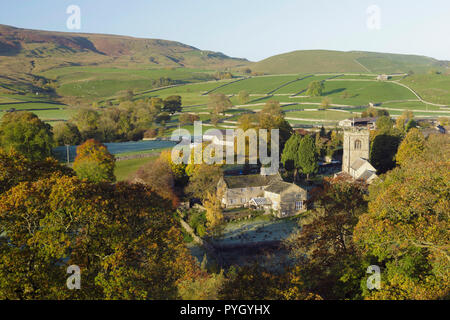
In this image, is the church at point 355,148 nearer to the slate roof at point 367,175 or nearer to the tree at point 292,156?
the slate roof at point 367,175

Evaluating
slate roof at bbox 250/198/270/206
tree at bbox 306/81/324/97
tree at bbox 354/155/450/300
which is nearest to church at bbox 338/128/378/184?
slate roof at bbox 250/198/270/206

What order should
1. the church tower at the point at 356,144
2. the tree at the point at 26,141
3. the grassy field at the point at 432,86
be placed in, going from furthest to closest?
the grassy field at the point at 432,86
the church tower at the point at 356,144
the tree at the point at 26,141

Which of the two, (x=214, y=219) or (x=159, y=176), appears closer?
(x=214, y=219)

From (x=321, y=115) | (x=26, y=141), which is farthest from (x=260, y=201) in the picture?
(x=321, y=115)

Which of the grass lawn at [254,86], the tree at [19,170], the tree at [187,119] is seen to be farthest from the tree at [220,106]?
Result: the tree at [19,170]

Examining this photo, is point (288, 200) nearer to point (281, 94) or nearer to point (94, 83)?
point (281, 94)
